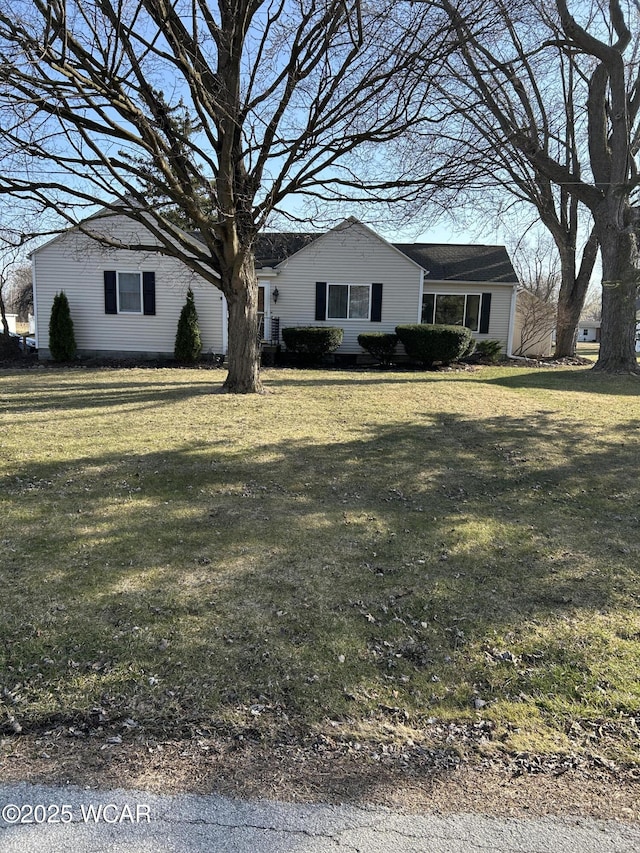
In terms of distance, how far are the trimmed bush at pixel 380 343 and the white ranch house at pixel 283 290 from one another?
1.08 meters

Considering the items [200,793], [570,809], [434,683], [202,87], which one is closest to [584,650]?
[434,683]

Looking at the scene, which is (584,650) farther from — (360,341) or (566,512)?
(360,341)

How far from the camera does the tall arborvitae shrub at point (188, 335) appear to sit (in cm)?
1681

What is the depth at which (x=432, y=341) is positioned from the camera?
1675 cm

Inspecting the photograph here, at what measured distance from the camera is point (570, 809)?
1924 millimetres

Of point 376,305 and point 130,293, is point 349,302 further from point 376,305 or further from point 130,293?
point 130,293

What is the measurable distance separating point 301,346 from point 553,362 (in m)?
9.82

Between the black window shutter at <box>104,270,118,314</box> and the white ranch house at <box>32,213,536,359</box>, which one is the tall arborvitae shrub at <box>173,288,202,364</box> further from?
the black window shutter at <box>104,270,118,314</box>

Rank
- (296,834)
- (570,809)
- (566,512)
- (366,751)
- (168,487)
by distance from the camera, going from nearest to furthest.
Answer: (296,834), (570,809), (366,751), (566,512), (168,487)

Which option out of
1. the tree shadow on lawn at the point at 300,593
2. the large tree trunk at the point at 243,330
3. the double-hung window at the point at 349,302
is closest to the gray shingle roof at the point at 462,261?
the double-hung window at the point at 349,302

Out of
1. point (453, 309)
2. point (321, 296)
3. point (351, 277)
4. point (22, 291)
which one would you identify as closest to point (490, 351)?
point (453, 309)

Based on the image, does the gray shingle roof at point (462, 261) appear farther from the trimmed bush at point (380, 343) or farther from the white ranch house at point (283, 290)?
the trimmed bush at point (380, 343)

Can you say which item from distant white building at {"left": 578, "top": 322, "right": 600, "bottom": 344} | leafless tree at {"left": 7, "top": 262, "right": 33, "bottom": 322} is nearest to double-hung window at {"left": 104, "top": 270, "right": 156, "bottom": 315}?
leafless tree at {"left": 7, "top": 262, "right": 33, "bottom": 322}

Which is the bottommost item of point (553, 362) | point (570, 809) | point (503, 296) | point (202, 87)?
point (570, 809)
